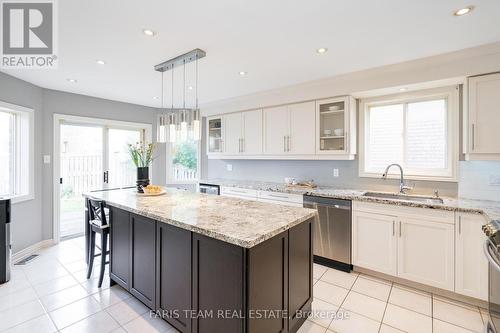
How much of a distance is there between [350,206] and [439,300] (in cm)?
122

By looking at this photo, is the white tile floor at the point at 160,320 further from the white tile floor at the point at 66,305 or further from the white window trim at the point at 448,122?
the white window trim at the point at 448,122

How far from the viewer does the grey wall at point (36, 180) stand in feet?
10.4

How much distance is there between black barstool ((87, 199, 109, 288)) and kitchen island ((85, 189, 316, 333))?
29 cm

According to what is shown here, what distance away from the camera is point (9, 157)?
11.2ft

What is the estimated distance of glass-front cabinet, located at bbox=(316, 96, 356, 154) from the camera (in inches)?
126

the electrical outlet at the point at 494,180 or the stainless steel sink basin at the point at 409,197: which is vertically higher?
the electrical outlet at the point at 494,180

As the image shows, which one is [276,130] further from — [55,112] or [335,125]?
[55,112]

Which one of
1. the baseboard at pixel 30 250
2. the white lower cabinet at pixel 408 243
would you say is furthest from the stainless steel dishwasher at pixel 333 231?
the baseboard at pixel 30 250

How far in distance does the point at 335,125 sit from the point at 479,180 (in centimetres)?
172

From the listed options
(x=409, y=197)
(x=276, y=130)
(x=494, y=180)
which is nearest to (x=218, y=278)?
(x=409, y=197)

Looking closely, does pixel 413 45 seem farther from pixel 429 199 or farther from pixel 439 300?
pixel 439 300

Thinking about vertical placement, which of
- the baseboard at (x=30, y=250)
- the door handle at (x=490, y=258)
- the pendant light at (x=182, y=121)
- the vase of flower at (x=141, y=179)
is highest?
the pendant light at (x=182, y=121)

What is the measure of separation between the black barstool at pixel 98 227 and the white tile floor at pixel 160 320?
10.5 inches

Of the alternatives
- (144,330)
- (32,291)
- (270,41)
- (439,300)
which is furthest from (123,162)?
(439,300)
